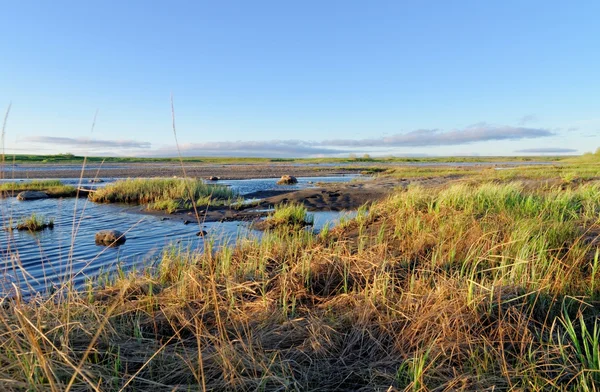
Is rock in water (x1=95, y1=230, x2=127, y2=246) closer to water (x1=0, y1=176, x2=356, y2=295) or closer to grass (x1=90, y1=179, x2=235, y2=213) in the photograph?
water (x1=0, y1=176, x2=356, y2=295)

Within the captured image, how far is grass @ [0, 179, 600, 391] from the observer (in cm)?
294

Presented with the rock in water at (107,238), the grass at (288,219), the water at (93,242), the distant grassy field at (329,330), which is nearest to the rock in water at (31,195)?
the water at (93,242)

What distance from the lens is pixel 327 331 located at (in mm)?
3830

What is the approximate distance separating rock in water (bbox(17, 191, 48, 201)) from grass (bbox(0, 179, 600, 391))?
18774 mm

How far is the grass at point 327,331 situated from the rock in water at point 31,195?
18774 mm

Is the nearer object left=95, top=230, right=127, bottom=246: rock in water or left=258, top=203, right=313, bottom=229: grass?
left=95, top=230, right=127, bottom=246: rock in water

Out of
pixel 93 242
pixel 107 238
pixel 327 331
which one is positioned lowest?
pixel 93 242

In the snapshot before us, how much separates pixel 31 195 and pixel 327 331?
22495 millimetres

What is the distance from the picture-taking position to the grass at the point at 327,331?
9.64ft

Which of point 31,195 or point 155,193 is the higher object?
point 155,193

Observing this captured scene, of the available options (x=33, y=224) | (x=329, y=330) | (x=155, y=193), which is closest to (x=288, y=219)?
(x=33, y=224)

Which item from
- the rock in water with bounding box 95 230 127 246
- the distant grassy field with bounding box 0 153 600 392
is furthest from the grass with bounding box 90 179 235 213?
the distant grassy field with bounding box 0 153 600 392

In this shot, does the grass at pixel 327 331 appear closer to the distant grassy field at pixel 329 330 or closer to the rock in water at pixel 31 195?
the distant grassy field at pixel 329 330

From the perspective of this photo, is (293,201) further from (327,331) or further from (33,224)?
(327,331)
